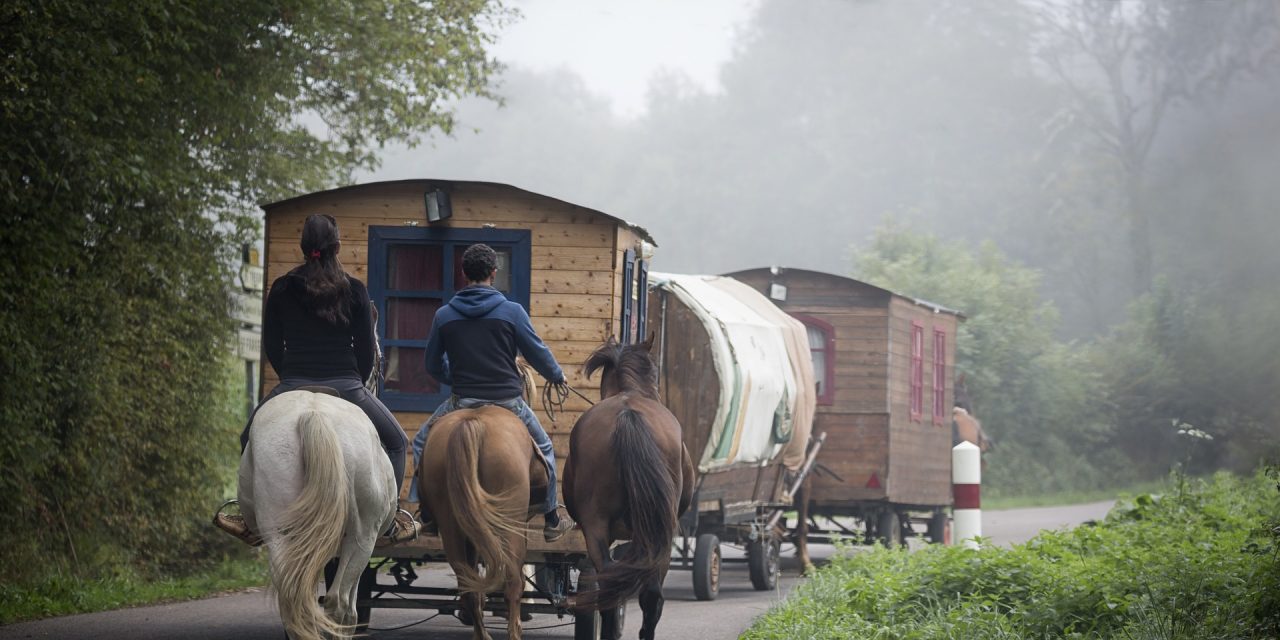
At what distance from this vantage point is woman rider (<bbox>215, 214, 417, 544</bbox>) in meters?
7.96

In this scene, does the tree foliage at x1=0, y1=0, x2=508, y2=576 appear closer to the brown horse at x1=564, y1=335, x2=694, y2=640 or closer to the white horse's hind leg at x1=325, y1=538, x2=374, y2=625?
the brown horse at x1=564, y1=335, x2=694, y2=640

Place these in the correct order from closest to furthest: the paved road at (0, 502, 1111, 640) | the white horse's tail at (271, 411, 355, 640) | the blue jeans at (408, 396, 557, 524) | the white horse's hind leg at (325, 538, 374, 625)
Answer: the white horse's tail at (271, 411, 355, 640) → the white horse's hind leg at (325, 538, 374, 625) → the blue jeans at (408, 396, 557, 524) → the paved road at (0, 502, 1111, 640)

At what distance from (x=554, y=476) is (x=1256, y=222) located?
9222 mm

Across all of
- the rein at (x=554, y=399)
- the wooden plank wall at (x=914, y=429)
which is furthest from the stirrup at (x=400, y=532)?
the wooden plank wall at (x=914, y=429)

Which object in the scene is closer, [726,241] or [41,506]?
[41,506]

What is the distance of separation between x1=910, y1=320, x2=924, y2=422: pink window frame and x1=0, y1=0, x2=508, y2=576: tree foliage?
759cm

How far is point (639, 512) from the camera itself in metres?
9.12

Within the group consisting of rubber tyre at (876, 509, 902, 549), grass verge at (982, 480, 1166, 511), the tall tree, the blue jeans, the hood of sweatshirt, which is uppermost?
the tall tree

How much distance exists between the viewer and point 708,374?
14430 mm

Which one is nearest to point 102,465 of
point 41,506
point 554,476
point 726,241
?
point 41,506

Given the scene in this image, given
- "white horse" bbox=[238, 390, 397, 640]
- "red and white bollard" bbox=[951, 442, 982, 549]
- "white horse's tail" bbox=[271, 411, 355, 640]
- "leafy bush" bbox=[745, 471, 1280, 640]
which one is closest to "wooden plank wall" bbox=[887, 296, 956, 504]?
"red and white bollard" bbox=[951, 442, 982, 549]

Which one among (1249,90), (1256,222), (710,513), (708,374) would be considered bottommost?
(710,513)

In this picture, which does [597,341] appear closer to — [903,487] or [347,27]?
[347,27]

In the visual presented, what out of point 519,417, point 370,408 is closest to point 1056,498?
point 519,417
